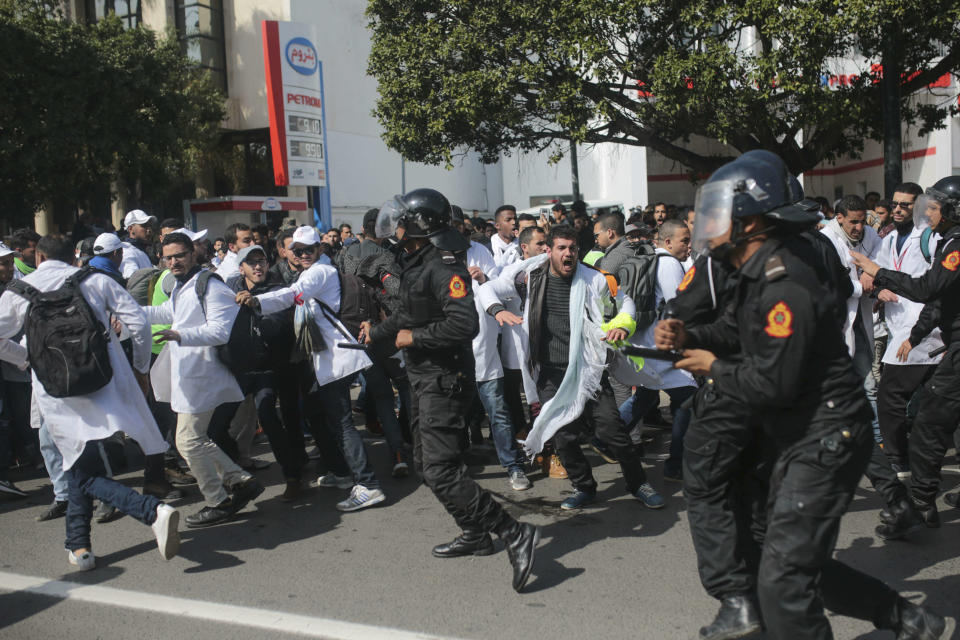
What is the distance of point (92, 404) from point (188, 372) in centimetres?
63

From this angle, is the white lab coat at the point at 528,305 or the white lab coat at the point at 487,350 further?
the white lab coat at the point at 487,350

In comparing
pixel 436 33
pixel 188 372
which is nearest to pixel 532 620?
pixel 188 372

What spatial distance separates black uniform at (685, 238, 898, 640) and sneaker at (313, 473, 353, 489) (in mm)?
3640

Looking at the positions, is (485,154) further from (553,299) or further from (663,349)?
(663,349)

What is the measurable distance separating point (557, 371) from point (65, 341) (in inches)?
113

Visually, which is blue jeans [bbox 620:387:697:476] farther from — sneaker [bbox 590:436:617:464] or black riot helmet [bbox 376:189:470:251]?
black riot helmet [bbox 376:189:470:251]

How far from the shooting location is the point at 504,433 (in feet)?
19.8

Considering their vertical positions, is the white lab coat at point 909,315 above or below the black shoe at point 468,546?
above

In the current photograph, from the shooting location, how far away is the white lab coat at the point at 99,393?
4.70 meters

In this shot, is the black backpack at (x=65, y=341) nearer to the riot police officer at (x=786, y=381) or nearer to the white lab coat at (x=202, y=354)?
the white lab coat at (x=202, y=354)

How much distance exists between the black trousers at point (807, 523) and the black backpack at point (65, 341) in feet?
11.8

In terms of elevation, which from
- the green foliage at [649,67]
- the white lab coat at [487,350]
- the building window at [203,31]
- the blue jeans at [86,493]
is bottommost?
the blue jeans at [86,493]

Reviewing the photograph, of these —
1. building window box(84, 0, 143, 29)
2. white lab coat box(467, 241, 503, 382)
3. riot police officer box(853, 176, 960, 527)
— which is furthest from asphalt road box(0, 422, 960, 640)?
building window box(84, 0, 143, 29)

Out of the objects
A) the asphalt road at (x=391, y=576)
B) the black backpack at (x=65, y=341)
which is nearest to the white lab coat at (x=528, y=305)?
the asphalt road at (x=391, y=576)
